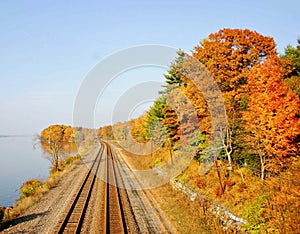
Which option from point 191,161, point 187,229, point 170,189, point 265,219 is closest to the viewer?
point 265,219

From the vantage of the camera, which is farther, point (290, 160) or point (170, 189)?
point (170, 189)

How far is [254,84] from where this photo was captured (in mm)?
13352

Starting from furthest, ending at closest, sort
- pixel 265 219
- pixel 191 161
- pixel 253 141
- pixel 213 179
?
1. pixel 191 161
2. pixel 213 179
3. pixel 253 141
4. pixel 265 219

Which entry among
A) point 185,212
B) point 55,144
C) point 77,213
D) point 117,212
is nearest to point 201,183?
point 185,212

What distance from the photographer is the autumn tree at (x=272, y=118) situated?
11.4 metres

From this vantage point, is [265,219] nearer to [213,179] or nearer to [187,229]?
[187,229]

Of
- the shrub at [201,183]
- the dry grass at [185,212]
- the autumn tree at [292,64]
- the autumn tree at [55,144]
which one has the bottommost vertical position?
the dry grass at [185,212]

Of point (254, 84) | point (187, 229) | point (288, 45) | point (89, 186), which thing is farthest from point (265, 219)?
point (288, 45)

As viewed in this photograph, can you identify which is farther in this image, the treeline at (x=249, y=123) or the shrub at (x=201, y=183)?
the shrub at (x=201, y=183)

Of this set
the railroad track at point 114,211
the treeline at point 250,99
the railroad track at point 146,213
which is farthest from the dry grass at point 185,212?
the treeline at point 250,99

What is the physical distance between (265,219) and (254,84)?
23.2 ft

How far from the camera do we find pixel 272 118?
38.8 ft

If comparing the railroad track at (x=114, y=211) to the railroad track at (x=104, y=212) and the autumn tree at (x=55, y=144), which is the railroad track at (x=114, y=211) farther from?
the autumn tree at (x=55, y=144)

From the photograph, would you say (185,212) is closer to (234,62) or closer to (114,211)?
(114,211)
